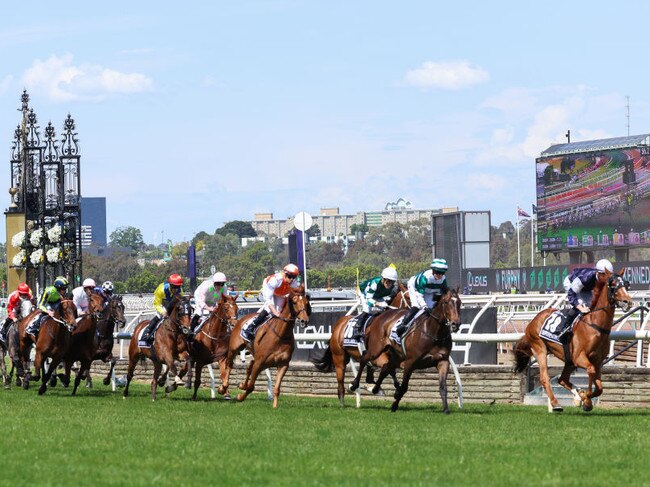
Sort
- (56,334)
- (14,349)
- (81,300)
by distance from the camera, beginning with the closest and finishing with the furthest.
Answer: (56,334) < (81,300) < (14,349)

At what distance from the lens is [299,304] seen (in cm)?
1752

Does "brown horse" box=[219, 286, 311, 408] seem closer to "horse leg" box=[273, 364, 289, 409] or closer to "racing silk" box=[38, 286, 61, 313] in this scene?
"horse leg" box=[273, 364, 289, 409]

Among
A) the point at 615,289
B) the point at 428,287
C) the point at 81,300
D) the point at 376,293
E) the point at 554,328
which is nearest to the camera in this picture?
the point at 615,289

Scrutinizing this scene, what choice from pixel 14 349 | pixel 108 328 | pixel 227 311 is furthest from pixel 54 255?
pixel 227 311

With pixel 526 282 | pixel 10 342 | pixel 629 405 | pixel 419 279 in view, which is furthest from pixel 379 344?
pixel 526 282

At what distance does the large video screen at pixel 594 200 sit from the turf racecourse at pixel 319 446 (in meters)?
54.2

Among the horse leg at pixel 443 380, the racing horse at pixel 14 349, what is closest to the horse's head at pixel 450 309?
the horse leg at pixel 443 380

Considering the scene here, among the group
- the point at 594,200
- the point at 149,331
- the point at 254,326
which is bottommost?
the point at 149,331

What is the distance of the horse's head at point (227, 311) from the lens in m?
19.8

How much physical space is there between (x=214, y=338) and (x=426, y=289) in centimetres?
446

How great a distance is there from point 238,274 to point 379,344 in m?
134

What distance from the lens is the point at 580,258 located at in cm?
7388

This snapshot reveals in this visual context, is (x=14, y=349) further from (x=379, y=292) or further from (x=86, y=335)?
→ (x=379, y=292)

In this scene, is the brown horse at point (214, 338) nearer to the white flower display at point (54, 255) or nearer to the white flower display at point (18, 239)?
the white flower display at point (54, 255)
